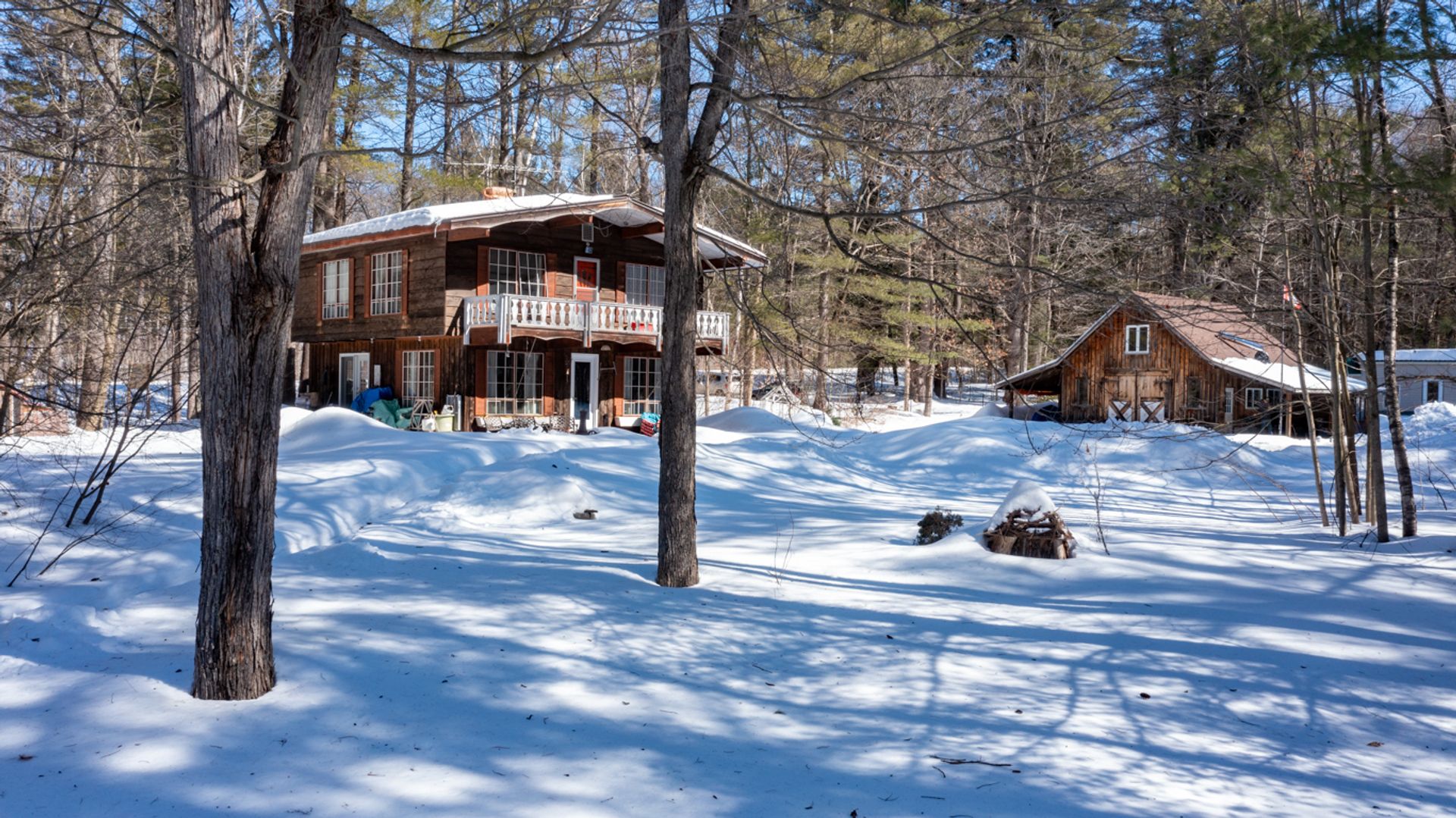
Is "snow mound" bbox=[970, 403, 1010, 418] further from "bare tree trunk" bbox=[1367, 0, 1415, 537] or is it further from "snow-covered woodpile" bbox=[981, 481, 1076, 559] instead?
"snow-covered woodpile" bbox=[981, 481, 1076, 559]

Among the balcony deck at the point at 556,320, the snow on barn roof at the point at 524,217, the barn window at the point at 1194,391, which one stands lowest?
the barn window at the point at 1194,391

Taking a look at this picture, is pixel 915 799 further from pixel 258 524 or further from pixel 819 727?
pixel 258 524

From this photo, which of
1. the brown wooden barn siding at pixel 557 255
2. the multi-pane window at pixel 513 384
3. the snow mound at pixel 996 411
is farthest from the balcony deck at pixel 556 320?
the snow mound at pixel 996 411

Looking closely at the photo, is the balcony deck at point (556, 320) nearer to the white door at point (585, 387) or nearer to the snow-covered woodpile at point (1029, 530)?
the white door at point (585, 387)

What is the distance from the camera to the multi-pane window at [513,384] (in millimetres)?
22047

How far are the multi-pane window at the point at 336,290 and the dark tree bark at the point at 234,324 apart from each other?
2069 centimetres

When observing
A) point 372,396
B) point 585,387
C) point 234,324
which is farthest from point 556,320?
point 234,324

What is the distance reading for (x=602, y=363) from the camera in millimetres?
23812

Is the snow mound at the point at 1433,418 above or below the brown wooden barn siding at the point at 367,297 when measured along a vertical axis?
below

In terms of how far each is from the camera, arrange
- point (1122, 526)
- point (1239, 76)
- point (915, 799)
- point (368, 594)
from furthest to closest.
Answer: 1. point (1122, 526)
2. point (1239, 76)
3. point (368, 594)
4. point (915, 799)

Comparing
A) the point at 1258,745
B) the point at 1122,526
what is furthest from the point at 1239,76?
the point at 1258,745

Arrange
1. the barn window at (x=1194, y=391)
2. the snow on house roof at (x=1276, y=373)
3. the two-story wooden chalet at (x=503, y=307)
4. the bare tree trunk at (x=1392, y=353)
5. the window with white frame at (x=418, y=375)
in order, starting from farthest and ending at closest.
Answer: the barn window at (x=1194, y=391) → the snow on house roof at (x=1276, y=373) → the window with white frame at (x=418, y=375) → the two-story wooden chalet at (x=503, y=307) → the bare tree trunk at (x=1392, y=353)

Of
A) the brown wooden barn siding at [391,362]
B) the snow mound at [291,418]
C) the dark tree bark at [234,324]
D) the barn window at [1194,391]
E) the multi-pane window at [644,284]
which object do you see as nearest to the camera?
the dark tree bark at [234,324]

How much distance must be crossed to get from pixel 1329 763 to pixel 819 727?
2465 millimetres
